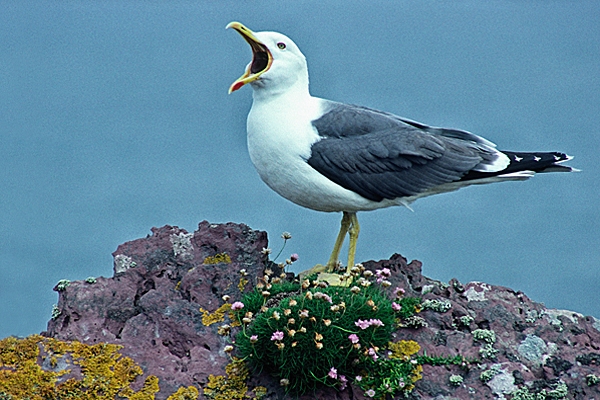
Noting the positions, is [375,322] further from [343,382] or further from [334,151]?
[334,151]

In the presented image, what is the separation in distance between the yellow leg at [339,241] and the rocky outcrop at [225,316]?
0.46 meters

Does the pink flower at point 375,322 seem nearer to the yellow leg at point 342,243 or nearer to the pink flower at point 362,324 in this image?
the pink flower at point 362,324

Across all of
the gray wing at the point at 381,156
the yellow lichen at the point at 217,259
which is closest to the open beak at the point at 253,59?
the gray wing at the point at 381,156

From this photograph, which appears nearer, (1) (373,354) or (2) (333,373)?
(2) (333,373)

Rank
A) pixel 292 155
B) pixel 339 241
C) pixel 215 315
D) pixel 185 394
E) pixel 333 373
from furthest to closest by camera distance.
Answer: pixel 339 241 → pixel 292 155 → pixel 215 315 → pixel 185 394 → pixel 333 373

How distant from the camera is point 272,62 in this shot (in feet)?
26.4

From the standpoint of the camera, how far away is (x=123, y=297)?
7773 millimetres

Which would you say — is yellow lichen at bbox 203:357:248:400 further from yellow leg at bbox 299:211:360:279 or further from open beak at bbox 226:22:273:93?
open beak at bbox 226:22:273:93

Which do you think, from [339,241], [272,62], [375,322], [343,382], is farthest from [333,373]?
[272,62]

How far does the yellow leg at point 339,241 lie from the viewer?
28.7 ft

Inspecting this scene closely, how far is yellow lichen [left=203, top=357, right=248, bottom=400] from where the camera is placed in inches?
272

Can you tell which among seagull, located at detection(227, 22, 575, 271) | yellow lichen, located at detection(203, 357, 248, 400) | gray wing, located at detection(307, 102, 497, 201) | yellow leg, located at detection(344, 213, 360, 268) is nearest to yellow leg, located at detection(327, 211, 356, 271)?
yellow leg, located at detection(344, 213, 360, 268)

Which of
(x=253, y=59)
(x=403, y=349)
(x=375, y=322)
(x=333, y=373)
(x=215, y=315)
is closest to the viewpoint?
(x=333, y=373)

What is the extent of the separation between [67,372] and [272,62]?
3059 millimetres
